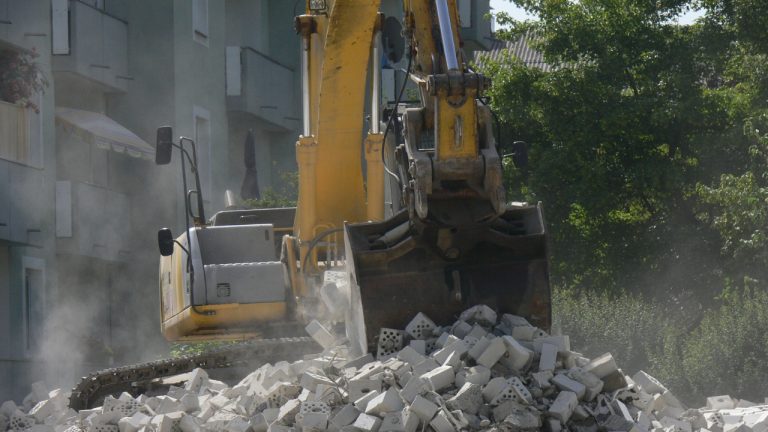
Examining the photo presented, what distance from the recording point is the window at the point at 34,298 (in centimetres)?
2335

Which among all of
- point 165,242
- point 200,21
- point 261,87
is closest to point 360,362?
point 165,242

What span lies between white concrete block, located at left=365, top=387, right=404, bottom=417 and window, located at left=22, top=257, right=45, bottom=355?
14.9 meters

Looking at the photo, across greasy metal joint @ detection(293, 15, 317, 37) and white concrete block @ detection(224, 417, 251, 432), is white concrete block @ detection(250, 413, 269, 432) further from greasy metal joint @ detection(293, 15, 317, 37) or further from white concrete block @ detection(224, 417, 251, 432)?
greasy metal joint @ detection(293, 15, 317, 37)

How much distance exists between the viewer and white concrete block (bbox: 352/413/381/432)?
9.26 metres

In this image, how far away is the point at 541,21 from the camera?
22406mm

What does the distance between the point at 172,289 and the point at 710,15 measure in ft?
36.2

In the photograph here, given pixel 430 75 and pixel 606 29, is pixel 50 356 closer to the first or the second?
pixel 606 29

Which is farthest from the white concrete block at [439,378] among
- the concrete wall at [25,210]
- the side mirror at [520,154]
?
the concrete wall at [25,210]

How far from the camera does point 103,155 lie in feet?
85.0

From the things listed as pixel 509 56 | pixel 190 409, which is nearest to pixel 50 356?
pixel 509 56

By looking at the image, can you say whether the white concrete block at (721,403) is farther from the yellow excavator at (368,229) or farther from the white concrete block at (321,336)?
the white concrete block at (321,336)

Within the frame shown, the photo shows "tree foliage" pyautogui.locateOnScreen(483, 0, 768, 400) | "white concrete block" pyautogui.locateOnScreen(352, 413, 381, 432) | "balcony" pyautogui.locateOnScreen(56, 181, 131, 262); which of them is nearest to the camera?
"white concrete block" pyautogui.locateOnScreen(352, 413, 381, 432)

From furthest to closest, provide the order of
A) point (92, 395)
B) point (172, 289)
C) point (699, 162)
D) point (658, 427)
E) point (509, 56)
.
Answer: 1. point (509, 56)
2. point (699, 162)
3. point (172, 289)
4. point (92, 395)
5. point (658, 427)

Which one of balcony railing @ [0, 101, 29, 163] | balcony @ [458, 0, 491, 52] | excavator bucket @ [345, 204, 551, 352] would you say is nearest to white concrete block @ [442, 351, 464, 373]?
excavator bucket @ [345, 204, 551, 352]
